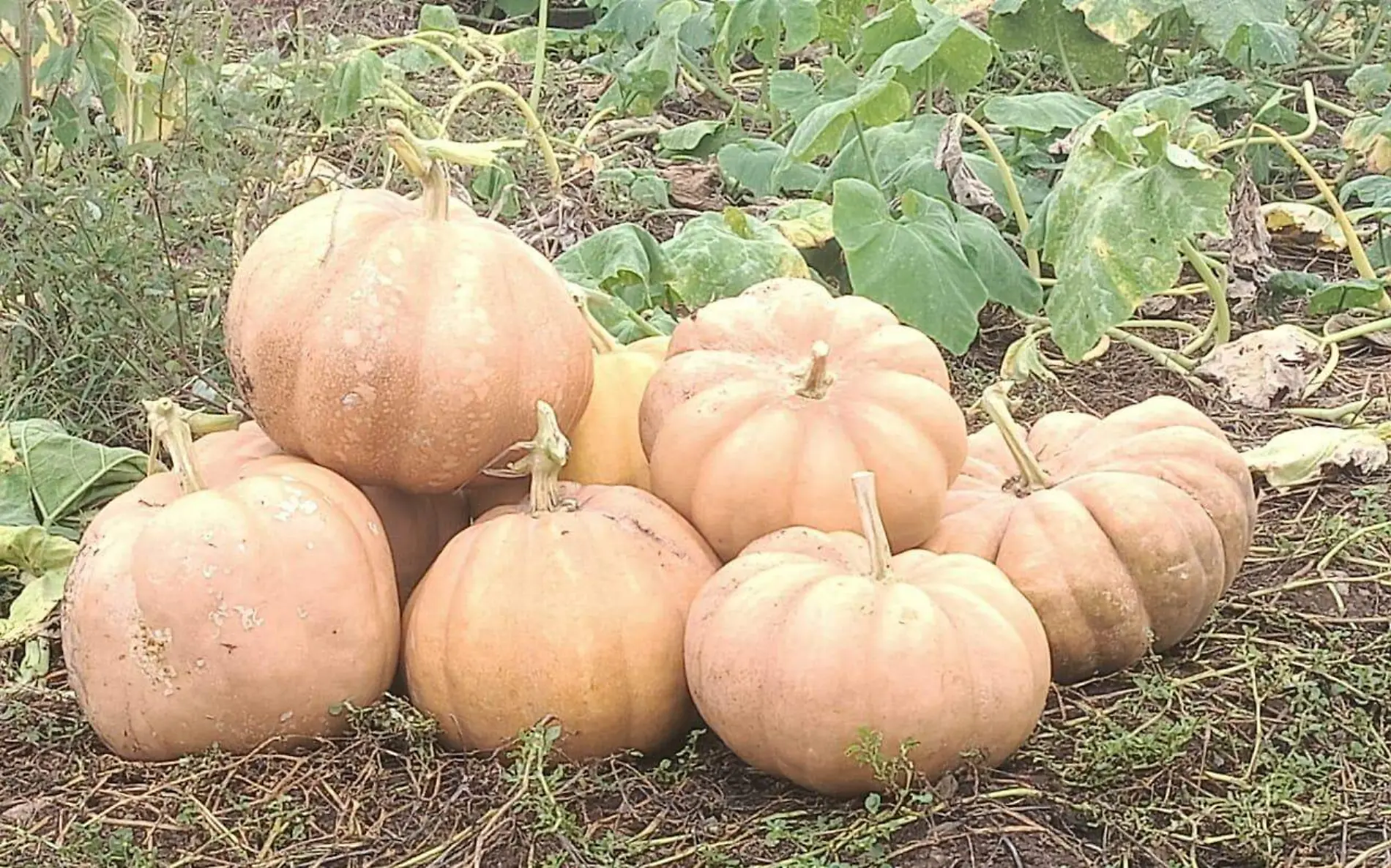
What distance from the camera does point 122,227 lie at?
3.37 meters

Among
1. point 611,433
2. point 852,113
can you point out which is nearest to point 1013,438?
point 611,433

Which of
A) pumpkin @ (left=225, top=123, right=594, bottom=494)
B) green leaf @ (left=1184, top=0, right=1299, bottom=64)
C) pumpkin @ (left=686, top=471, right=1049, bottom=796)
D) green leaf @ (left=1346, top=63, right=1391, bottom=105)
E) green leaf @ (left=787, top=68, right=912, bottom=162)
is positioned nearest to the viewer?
pumpkin @ (left=686, top=471, right=1049, bottom=796)

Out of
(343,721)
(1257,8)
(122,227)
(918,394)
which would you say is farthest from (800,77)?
(343,721)

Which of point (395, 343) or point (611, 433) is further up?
point (395, 343)

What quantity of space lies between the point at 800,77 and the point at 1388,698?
306 centimetres

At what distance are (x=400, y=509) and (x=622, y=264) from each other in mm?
1169

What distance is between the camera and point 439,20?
22.1 feet

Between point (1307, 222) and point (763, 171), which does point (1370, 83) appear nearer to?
point (1307, 222)

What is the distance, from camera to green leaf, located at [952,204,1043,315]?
4.07m

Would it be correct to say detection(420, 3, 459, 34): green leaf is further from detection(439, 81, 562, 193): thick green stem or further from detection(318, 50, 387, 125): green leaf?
detection(439, 81, 562, 193): thick green stem

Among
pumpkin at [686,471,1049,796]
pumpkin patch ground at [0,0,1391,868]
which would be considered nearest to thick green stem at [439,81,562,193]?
pumpkin patch ground at [0,0,1391,868]

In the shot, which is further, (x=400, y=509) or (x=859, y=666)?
(x=400, y=509)

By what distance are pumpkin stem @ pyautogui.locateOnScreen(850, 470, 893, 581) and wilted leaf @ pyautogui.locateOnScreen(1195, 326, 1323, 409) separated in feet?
6.33

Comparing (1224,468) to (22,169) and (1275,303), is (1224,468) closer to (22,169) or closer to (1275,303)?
(1275,303)
